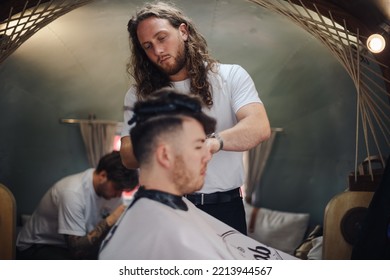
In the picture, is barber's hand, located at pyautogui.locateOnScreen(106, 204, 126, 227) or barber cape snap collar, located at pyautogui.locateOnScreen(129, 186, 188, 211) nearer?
barber cape snap collar, located at pyautogui.locateOnScreen(129, 186, 188, 211)

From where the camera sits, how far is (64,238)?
7.63ft

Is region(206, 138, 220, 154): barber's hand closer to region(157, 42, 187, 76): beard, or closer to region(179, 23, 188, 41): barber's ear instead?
region(157, 42, 187, 76): beard

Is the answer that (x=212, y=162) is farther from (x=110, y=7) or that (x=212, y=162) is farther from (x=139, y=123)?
(x=110, y=7)

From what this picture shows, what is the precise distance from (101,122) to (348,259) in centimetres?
115

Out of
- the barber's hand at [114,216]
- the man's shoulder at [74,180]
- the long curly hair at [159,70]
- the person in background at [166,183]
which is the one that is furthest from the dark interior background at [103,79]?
the person in background at [166,183]

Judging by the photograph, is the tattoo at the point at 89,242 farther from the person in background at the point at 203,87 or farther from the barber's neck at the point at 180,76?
the barber's neck at the point at 180,76

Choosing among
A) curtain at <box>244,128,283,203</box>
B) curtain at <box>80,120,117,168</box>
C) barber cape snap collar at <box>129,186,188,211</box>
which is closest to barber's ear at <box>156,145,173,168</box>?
barber cape snap collar at <box>129,186,188,211</box>

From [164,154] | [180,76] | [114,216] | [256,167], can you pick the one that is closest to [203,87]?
[180,76]

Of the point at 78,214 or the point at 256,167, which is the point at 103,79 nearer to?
the point at 78,214

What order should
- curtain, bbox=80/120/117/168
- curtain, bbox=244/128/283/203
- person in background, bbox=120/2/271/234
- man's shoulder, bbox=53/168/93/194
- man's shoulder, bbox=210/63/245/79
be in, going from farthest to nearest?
curtain, bbox=244/128/283/203
curtain, bbox=80/120/117/168
man's shoulder, bbox=53/168/93/194
man's shoulder, bbox=210/63/245/79
person in background, bbox=120/2/271/234

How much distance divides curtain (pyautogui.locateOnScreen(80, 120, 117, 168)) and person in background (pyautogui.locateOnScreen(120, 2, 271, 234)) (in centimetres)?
37

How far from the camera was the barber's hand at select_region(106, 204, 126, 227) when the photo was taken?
219 centimetres

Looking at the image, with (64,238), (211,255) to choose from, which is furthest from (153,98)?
(64,238)

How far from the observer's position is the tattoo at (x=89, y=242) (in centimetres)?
218
